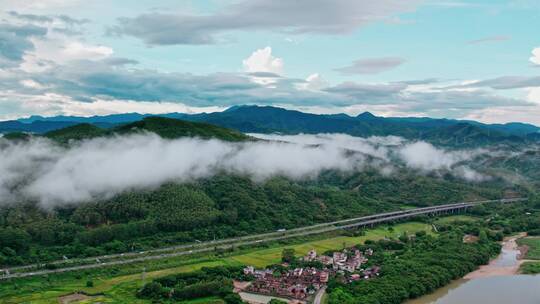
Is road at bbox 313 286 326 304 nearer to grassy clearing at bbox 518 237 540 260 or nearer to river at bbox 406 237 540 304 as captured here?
river at bbox 406 237 540 304

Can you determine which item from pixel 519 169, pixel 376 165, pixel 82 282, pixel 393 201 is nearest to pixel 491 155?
pixel 519 169

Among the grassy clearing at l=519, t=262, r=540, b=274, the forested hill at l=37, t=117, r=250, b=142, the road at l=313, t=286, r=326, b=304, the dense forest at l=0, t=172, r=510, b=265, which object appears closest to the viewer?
the road at l=313, t=286, r=326, b=304

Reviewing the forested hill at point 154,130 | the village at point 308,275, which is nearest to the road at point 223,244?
the village at point 308,275

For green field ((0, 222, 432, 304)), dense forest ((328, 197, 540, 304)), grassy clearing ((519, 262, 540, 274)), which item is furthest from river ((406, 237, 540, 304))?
green field ((0, 222, 432, 304))

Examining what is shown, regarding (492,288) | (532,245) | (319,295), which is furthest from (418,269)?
(532,245)

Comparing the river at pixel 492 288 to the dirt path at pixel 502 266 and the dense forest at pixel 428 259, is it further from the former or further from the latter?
the dense forest at pixel 428 259

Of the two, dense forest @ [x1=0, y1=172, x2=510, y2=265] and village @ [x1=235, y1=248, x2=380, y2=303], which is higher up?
dense forest @ [x1=0, y1=172, x2=510, y2=265]
